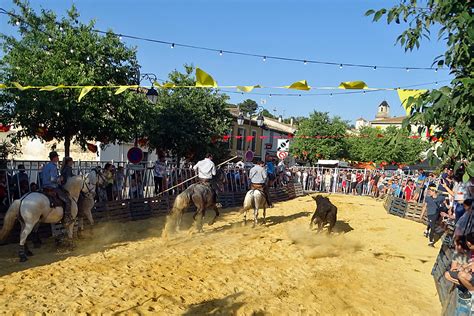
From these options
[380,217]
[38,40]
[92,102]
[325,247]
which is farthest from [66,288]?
[380,217]

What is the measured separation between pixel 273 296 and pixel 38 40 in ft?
44.8

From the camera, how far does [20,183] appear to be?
11812 mm

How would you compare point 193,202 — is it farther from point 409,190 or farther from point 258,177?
point 409,190

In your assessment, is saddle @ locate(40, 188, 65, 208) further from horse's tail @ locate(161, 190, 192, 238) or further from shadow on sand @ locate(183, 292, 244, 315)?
shadow on sand @ locate(183, 292, 244, 315)

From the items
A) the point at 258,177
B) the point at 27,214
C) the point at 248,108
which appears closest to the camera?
the point at 27,214

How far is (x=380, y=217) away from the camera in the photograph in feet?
60.1

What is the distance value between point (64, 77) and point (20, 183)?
4720 millimetres

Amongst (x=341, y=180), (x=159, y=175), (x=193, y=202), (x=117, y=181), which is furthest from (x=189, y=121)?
(x=341, y=180)

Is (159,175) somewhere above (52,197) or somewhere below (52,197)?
above

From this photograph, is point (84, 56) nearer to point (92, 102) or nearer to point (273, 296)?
point (92, 102)

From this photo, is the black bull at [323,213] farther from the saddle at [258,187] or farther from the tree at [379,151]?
A: the tree at [379,151]

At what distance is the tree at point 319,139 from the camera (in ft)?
165

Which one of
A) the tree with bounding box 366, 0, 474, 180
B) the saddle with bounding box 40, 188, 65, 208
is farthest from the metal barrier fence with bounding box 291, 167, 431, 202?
the tree with bounding box 366, 0, 474, 180

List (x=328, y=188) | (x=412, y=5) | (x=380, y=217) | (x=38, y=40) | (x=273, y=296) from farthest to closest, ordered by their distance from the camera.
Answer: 1. (x=328, y=188)
2. (x=380, y=217)
3. (x=38, y=40)
4. (x=273, y=296)
5. (x=412, y=5)
